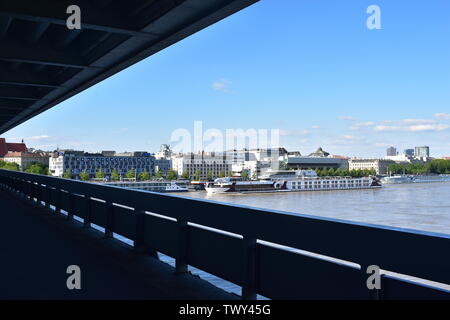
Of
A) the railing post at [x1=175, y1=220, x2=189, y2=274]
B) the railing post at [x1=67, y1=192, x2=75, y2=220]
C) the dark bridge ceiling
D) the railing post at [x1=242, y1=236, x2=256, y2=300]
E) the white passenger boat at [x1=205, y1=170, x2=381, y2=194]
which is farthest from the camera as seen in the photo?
the white passenger boat at [x1=205, y1=170, x2=381, y2=194]

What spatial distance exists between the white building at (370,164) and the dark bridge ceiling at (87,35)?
178148 mm

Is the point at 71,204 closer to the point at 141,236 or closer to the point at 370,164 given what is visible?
the point at 141,236

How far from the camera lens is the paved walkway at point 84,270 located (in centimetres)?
474

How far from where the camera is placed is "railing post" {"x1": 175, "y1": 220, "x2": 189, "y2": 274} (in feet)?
18.0

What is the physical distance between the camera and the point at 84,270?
575 centimetres

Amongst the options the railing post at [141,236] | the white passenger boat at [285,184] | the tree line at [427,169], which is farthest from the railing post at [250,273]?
the tree line at [427,169]

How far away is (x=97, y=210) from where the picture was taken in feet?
29.0

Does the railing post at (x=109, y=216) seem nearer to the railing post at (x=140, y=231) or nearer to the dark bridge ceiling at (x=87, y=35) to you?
the railing post at (x=140, y=231)

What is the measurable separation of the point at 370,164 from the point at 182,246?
191 meters

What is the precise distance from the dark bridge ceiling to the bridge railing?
2655mm
